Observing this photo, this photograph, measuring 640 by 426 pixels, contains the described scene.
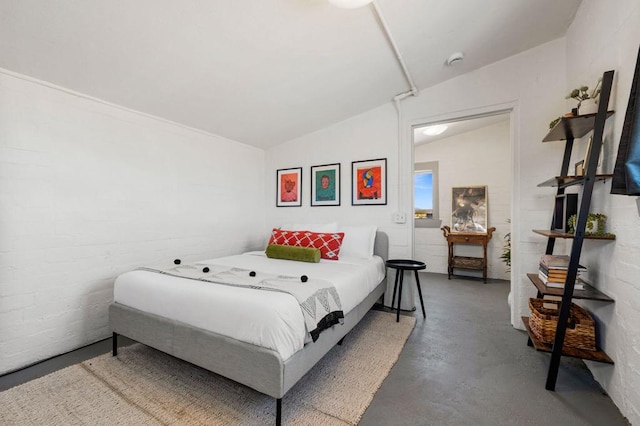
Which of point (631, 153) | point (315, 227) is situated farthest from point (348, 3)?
point (315, 227)

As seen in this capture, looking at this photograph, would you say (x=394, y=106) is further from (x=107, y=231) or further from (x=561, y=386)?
(x=107, y=231)

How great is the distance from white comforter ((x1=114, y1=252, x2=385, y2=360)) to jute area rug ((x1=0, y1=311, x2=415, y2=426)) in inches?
16.5

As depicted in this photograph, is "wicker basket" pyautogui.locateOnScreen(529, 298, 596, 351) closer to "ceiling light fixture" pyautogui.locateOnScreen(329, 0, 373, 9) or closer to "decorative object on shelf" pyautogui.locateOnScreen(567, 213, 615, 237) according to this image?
"decorative object on shelf" pyautogui.locateOnScreen(567, 213, 615, 237)

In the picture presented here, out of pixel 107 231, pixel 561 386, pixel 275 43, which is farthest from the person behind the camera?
pixel 107 231

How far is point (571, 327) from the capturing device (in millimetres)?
1854

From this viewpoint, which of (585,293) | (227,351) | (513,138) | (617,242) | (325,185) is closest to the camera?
(227,351)

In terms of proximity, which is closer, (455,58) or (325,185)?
(455,58)

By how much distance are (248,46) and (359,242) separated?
209 centimetres

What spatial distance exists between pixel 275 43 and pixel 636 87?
2.09m

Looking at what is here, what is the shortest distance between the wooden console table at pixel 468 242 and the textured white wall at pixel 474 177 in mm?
212

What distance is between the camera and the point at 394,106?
10.6 ft

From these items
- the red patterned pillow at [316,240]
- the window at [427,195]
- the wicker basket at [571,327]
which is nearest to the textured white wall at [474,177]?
the window at [427,195]

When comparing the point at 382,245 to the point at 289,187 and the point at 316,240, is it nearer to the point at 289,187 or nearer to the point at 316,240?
the point at 316,240

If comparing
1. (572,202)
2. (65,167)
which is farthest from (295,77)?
(572,202)
